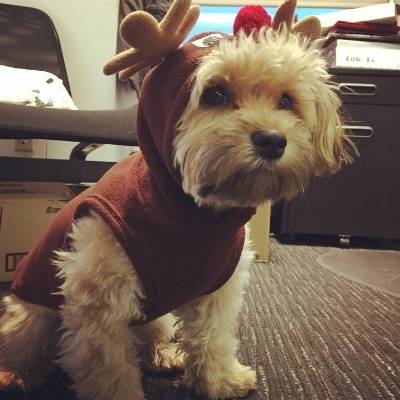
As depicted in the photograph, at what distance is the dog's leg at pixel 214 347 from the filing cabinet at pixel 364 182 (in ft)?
4.56

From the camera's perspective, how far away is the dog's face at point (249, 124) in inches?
24.0

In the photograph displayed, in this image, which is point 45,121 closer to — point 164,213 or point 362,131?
point 164,213

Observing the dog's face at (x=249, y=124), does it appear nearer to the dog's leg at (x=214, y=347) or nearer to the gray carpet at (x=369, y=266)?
the dog's leg at (x=214, y=347)

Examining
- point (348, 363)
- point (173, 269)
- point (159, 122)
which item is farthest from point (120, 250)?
point (348, 363)

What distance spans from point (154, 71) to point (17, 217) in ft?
3.01

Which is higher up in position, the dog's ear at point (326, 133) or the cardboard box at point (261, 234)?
the dog's ear at point (326, 133)

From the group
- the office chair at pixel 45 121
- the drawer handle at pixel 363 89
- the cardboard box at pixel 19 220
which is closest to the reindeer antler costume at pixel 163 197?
the office chair at pixel 45 121

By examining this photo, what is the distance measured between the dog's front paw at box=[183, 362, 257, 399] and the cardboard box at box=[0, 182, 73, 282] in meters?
0.83

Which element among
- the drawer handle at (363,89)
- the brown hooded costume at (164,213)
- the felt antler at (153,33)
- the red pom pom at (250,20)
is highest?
the red pom pom at (250,20)

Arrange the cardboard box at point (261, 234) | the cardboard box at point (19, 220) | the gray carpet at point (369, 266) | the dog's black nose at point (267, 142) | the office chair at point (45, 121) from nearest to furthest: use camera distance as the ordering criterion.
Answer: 1. the dog's black nose at point (267, 142)
2. the office chair at point (45, 121)
3. the cardboard box at point (19, 220)
4. the gray carpet at point (369, 266)
5. the cardboard box at point (261, 234)

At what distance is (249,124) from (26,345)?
0.57 metres

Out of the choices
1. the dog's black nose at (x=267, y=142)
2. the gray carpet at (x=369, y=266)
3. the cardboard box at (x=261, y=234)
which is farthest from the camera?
the cardboard box at (x=261, y=234)

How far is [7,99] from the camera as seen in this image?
152 centimetres

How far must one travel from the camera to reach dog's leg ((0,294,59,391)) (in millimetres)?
803
